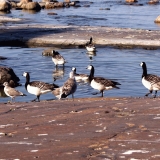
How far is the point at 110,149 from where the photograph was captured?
8766mm

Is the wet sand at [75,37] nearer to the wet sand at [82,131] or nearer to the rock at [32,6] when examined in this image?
the wet sand at [82,131]

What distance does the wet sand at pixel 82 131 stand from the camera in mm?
8625

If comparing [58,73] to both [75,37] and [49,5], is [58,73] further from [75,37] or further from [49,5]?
[49,5]

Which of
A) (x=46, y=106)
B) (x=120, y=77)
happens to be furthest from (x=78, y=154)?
(x=120, y=77)

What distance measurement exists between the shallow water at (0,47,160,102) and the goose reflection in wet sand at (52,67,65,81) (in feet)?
0.17

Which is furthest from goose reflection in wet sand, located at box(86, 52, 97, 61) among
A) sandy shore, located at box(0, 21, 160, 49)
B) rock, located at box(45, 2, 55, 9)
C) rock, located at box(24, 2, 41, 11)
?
rock, located at box(45, 2, 55, 9)

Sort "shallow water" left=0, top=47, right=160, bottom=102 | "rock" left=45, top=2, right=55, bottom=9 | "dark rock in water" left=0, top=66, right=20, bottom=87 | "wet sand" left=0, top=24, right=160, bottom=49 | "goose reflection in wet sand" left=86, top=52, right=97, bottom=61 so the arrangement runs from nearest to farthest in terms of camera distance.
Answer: "shallow water" left=0, top=47, right=160, bottom=102 < "dark rock in water" left=0, top=66, right=20, bottom=87 < "goose reflection in wet sand" left=86, top=52, right=97, bottom=61 < "wet sand" left=0, top=24, right=160, bottom=49 < "rock" left=45, top=2, right=55, bottom=9

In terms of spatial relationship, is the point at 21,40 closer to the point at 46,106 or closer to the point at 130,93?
the point at 130,93

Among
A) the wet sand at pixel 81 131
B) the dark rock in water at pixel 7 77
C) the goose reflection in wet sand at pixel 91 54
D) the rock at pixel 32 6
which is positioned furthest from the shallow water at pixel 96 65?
the rock at pixel 32 6

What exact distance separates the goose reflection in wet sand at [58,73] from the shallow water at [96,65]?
0.05 m

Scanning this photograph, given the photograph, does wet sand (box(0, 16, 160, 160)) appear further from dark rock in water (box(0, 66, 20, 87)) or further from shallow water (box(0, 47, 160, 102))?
dark rock in water (box(0, 66, 20, 87))

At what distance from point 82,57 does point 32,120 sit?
20326 millimetres

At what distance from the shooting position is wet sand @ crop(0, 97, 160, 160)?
28.3 ft

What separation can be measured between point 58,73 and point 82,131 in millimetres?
16809
